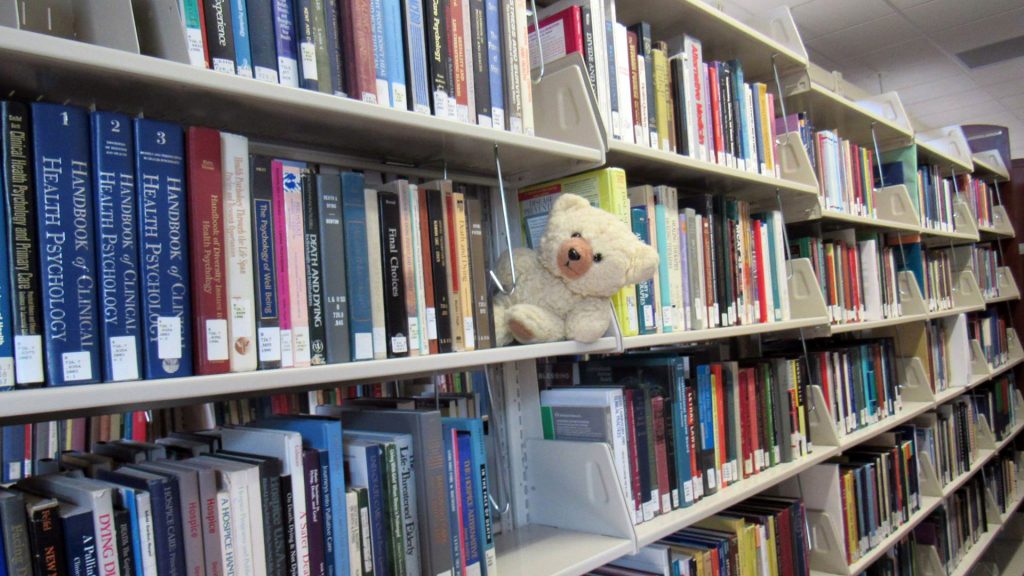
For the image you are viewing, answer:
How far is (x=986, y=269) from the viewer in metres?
3.83

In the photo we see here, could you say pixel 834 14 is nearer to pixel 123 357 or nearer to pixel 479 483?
pixel 479 483

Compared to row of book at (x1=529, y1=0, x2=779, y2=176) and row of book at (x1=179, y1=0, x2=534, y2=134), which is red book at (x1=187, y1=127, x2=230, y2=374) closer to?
row of book at (x1=179, y1=0, x2=534, y2=134)

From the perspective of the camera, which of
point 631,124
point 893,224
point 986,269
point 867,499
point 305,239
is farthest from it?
point 986,269

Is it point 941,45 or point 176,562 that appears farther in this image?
point 941,45

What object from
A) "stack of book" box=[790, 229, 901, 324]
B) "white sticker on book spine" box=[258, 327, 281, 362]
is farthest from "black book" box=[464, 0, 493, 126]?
"stack of book" box=[790, 229, 901, 324]

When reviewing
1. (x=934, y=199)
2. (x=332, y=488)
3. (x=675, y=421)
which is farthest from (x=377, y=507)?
(x=934, y=199)

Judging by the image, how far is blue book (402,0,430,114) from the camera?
0.98 meters

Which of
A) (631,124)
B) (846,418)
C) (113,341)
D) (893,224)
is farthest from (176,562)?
(893,224)

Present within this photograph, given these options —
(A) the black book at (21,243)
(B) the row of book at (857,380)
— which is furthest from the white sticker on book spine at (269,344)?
(B) the row of book at (857,380)

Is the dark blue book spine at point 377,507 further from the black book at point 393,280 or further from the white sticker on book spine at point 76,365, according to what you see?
the white sticker on book spine at point 76,365

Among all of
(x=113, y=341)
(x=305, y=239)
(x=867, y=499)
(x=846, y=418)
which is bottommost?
(x=867, y=499)

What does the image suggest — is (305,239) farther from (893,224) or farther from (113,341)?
(893,224)

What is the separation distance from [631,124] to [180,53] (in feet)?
2.90

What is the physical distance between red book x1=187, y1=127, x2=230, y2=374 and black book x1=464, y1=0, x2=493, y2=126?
441mm
